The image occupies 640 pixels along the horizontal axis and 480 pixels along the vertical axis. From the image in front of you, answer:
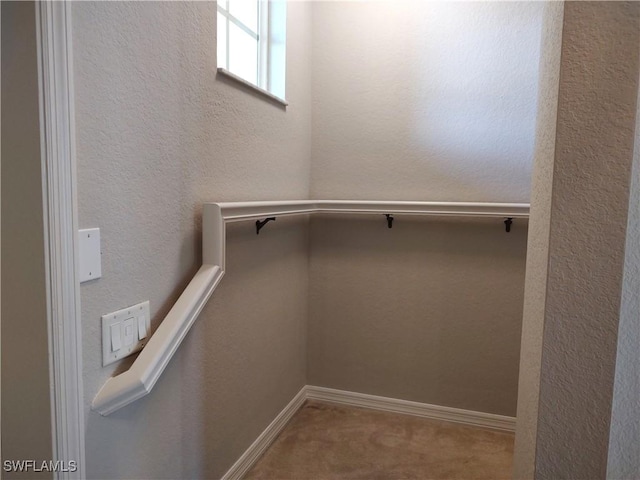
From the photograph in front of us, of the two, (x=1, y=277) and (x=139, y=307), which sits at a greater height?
(x=1, y=277)

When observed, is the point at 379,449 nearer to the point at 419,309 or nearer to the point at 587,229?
the point at 419,309

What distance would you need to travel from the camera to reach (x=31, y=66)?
75cm

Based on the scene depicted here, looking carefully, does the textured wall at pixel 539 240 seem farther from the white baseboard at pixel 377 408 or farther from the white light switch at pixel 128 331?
the white baseboard at pixel 377 408

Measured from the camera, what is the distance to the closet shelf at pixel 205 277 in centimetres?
95

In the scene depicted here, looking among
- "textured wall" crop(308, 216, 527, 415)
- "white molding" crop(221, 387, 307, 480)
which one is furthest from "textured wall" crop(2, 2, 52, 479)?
"textured wall" crop(308, 216, 527, 415)

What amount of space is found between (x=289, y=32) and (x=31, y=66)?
1418 mm

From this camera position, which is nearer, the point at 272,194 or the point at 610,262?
the point at 610,262

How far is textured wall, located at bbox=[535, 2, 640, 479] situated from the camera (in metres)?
0.69

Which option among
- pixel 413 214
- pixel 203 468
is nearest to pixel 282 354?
pixel 203 468

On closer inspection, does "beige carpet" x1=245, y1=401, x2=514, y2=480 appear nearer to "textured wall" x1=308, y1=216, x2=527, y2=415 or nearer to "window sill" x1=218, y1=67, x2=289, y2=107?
"textured wall" x1=308, y1=216, x2=527, y2=415

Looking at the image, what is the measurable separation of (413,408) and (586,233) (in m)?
1.74

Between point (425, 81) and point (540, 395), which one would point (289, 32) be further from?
point (540, 395)

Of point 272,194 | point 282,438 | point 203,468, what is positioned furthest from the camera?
point 282,438

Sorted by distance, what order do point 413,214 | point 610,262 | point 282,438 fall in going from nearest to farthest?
point 610,262
point 282,438
point 413,214
